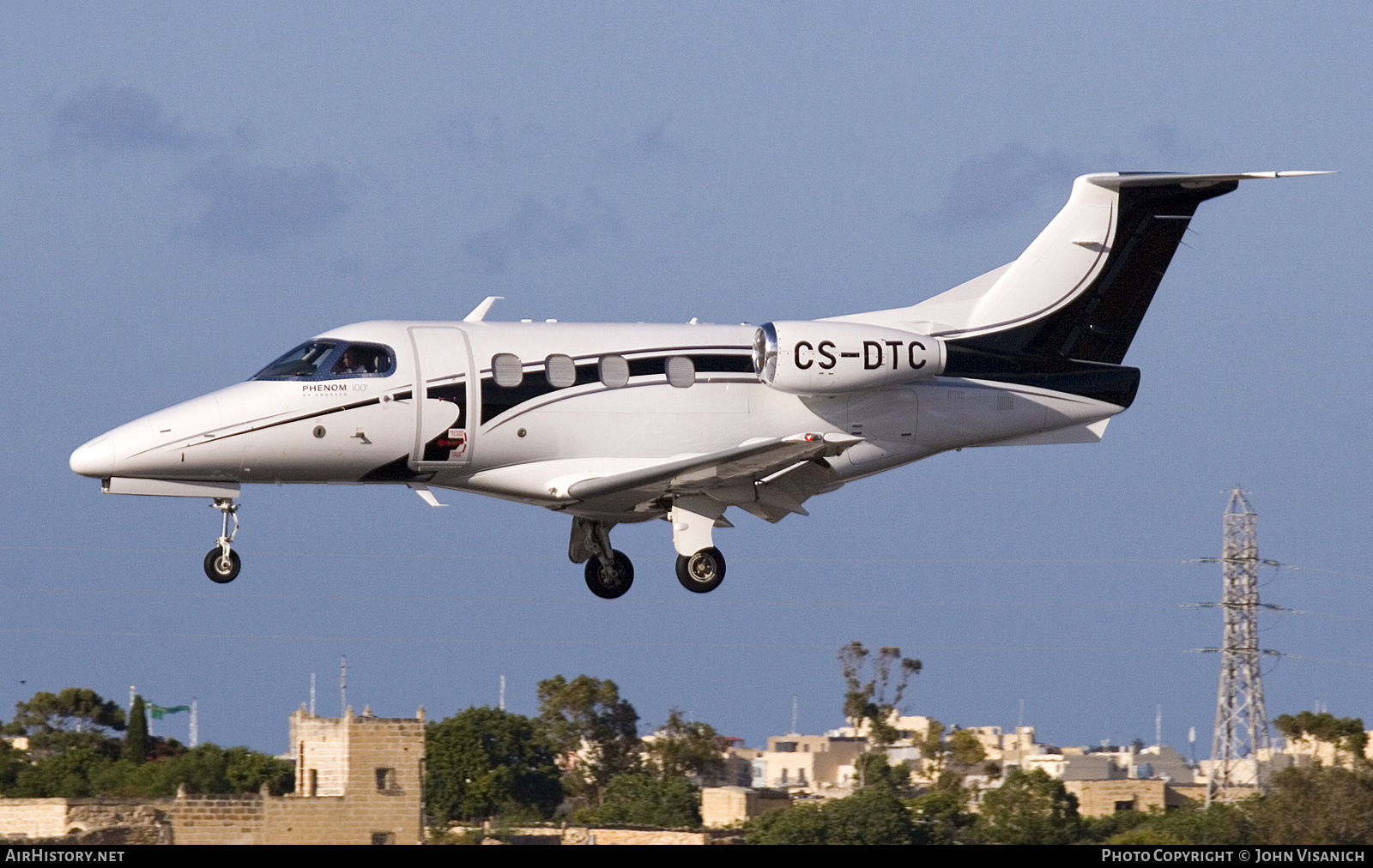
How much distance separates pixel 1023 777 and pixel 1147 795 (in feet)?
42.2

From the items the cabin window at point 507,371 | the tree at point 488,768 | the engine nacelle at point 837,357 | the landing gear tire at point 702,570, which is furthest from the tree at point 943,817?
the cabin window at point 507,371

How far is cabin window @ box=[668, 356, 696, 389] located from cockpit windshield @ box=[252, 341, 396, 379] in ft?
12.2

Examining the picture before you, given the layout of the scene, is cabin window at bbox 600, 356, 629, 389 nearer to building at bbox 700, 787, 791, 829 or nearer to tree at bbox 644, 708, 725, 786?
building at bbox 700, 787, 791, 829

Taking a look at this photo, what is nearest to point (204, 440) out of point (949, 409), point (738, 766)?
point (949, 409)

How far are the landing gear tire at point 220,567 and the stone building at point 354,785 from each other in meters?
18.6

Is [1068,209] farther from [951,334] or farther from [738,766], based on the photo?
[738,766]

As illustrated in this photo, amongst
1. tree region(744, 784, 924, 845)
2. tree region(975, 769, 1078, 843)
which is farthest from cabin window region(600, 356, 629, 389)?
tree region(975, 769, 1078, 843)

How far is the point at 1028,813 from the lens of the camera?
169 feet

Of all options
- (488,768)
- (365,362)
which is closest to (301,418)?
(365,362)

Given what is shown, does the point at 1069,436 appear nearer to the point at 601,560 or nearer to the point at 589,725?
the point at 601,560

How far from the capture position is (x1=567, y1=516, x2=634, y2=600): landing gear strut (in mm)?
28469

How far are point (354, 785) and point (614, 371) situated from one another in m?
24.6

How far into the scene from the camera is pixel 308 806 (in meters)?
45.0
